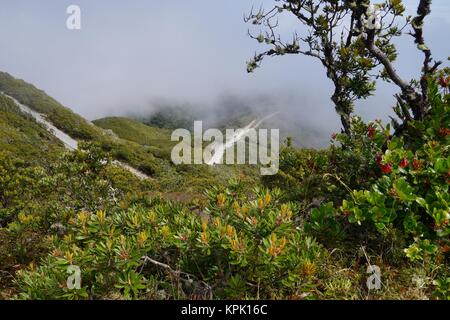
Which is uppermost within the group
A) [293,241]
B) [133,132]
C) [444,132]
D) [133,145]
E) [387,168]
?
[133,132]

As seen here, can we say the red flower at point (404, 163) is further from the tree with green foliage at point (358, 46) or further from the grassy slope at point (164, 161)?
the grassy slope at point (164, 161)

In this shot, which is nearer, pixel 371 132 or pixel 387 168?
pixel 387 168

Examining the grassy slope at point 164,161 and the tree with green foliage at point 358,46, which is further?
the grassy slope at point 164,161

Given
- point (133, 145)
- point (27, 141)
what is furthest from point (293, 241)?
point (133, 145)

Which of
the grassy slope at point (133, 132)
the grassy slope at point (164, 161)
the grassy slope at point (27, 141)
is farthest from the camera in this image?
the grassy slope at point (133, 132)

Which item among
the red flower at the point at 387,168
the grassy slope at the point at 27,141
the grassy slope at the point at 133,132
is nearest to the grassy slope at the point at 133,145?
the grassy slope at the point at 133,132

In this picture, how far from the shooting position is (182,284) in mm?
3797

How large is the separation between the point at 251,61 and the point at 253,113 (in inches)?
7195

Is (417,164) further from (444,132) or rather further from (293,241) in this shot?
(293,241)

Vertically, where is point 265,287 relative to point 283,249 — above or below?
below

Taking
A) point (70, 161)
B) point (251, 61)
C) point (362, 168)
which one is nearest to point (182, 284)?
point (362, 168)

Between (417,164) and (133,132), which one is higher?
(133,132)

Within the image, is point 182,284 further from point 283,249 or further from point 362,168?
point 362,168
